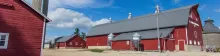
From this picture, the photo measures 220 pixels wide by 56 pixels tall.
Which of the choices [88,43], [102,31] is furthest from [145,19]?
[88,43]

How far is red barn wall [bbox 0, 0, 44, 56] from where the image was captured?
42.7 feet

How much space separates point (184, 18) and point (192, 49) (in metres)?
5.39

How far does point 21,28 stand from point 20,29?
0.09 meters

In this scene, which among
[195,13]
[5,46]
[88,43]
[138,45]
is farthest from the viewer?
[88,43]

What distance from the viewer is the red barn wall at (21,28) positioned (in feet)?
42.7

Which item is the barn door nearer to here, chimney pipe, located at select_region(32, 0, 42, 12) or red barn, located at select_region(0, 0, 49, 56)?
chimney pipe, located at select_region(32, 0, 42, 12)

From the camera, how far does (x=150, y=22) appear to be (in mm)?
40062

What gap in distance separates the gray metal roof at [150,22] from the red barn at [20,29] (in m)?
25.9

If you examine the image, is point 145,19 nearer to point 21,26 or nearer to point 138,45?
point 138,45

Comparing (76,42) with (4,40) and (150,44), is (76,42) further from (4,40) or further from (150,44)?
(4,40)

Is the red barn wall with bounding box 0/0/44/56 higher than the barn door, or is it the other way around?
the red barn wall with bounding box 0/0/44/56

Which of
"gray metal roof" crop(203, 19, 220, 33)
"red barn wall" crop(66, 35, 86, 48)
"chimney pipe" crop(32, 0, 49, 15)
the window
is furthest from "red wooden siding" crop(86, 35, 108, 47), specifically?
the window

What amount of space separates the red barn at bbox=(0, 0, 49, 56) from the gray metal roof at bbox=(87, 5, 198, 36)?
25914 millimetres

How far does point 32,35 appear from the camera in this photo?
13984mm
